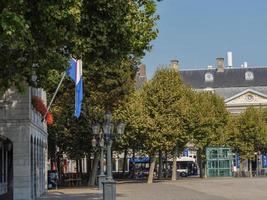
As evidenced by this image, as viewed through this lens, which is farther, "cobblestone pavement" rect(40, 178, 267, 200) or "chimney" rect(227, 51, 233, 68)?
"chimney" rect(227, 51, 233, 68)

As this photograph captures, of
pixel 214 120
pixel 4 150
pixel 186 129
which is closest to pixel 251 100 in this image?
pixel 214 120

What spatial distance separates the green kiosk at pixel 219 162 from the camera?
72688mm

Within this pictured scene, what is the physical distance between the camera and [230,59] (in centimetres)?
13612

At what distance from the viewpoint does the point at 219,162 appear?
75.8 m

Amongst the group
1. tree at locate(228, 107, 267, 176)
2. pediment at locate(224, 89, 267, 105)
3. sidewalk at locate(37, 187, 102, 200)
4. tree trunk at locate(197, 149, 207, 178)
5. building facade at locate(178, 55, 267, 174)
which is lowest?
sidewalk at locate(37, 187, 102, 200)

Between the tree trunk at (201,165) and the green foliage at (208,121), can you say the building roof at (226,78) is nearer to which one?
the green foliage at (208,121)

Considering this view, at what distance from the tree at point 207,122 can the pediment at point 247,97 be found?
3894 centimetres

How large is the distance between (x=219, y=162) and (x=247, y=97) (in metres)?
43.8

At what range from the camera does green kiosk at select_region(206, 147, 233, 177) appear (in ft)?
238

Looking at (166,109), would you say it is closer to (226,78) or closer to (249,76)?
(249,76)

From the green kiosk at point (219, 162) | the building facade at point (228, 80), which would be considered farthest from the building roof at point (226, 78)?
the green kiosk at point (219, 162)

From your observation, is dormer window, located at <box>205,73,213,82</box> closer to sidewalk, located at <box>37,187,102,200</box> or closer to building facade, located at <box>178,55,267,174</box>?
building facade, located at <box>178,55,267,174</box>

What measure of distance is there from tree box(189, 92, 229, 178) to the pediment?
3894 cm

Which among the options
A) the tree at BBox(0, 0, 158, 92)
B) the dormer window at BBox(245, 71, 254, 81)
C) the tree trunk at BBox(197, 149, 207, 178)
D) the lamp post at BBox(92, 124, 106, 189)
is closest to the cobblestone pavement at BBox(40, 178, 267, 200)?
the lamp post at BBox(92, 124, 106, 189)
